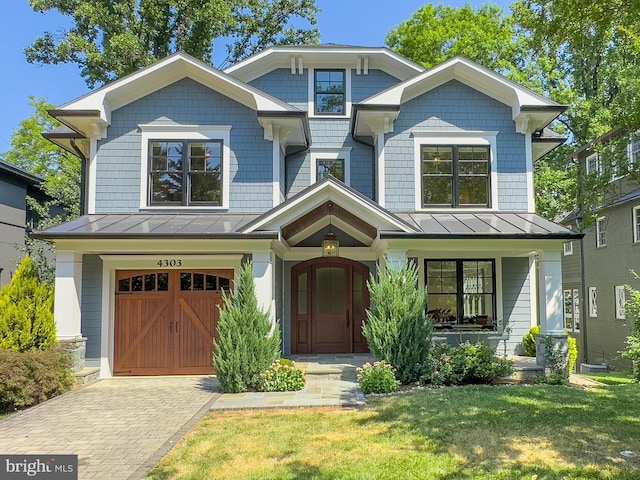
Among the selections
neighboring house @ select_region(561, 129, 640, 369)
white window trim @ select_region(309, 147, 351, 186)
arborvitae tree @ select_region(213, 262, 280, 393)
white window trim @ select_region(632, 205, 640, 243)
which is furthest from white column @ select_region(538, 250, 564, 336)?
white window trim @ select_region(632, 205, 640, 243)

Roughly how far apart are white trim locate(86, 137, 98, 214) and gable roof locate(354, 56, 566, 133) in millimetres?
6223

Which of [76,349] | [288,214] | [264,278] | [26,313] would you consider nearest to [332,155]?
[288,214]

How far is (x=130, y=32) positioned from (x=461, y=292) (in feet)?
57.6

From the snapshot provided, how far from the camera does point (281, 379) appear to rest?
900 centimetres

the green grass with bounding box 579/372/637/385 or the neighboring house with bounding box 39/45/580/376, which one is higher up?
the neighboring house with bounding box 39/45/580/376

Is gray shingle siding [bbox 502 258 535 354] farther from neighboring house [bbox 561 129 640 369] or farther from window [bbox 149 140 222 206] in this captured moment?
window [bbox 149 140 222 206]

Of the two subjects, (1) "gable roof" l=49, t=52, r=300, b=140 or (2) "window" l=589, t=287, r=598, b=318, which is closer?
(1) "gable roof" l=49, t=52, r=300, b=140

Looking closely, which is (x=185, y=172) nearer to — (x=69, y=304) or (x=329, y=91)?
(x=69, y=304)

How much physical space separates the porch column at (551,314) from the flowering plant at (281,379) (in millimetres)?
4998

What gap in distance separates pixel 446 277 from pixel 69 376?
8.81 metres

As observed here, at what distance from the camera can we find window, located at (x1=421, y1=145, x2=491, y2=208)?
1173cm

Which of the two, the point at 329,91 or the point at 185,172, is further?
the point at 329,91

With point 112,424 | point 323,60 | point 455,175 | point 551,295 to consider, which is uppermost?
point 323,60

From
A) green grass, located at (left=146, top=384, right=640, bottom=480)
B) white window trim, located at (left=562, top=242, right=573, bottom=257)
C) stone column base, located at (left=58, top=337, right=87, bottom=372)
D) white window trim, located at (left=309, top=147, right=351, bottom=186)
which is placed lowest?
green grass, located at (left=146, top=384, right=640, bottom=480)
